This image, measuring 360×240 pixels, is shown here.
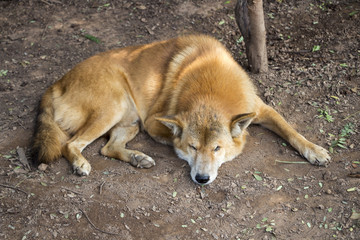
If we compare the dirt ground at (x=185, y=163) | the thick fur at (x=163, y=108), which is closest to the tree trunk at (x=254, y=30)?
the dirt ground at (x=185, y=163)

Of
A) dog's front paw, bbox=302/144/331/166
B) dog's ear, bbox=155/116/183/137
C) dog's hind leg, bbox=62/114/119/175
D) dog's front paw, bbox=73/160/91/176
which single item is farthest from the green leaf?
dog's front paw, bbox=73/160/91/176

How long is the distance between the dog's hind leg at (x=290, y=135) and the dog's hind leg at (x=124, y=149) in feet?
5.25

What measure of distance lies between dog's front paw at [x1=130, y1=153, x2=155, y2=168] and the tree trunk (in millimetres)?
2312

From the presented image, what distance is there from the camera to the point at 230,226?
160 inches

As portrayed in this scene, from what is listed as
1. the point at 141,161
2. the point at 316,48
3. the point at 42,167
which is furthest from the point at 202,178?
the point at 316,48

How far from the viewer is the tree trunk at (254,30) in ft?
19.1

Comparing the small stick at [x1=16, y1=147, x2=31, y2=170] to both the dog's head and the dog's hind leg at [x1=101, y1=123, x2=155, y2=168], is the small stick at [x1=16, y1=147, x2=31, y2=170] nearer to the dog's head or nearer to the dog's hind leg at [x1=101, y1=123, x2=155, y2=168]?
the dog's hind leg at [x1=101, y1=123, x2=155, y2=168]

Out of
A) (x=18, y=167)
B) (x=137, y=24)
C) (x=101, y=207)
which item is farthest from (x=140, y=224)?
(x=137, y=24)

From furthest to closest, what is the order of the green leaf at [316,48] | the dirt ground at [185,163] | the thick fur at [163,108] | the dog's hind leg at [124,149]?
the green leaf at [316,48] → the dog's hind leg at [124,149] → the thick fur at [163,108] → the dirt ground at [185,163]

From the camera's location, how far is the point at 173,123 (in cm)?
466

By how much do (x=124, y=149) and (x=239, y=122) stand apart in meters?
1.56

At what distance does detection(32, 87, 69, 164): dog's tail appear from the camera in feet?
15.7

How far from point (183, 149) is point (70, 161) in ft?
4.56

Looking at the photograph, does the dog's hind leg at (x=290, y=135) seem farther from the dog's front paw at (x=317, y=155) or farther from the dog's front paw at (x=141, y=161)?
the dog's front paw at (x=141, y=161)
